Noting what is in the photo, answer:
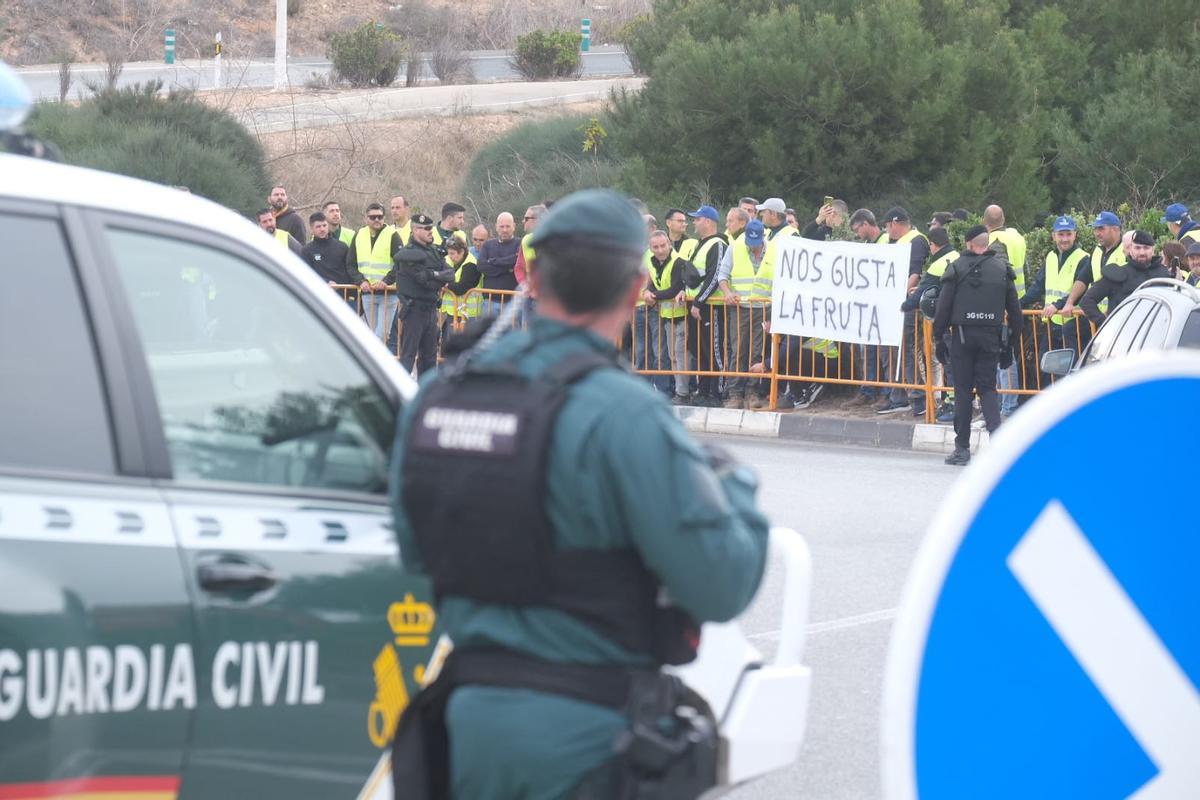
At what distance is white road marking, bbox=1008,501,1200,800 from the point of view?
206 centimetres

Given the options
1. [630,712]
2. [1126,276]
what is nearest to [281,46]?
[1126,276]

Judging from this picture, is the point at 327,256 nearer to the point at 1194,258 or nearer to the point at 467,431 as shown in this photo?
the point at 1194,258

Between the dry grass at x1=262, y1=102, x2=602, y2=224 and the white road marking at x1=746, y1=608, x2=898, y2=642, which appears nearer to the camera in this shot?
the white road marking at x1=746, y1=608, x2=898, y2=642

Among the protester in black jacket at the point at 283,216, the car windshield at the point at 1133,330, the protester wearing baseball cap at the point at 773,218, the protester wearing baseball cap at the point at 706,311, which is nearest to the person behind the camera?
the car windshield at the point at 1133,330

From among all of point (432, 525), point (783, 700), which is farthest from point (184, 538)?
point (783, 700)

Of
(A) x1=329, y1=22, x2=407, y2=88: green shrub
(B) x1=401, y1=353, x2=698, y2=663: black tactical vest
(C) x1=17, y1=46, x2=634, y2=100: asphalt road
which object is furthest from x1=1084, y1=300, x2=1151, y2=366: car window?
(A) x1=329, y1=22, x2=407, y2=88: green shrub

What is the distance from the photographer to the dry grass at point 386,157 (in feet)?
122

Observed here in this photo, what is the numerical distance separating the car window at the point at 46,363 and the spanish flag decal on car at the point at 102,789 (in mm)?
555

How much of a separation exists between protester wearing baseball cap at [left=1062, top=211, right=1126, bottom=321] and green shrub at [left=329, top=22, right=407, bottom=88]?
36.9m

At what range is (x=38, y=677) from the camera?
116 inches

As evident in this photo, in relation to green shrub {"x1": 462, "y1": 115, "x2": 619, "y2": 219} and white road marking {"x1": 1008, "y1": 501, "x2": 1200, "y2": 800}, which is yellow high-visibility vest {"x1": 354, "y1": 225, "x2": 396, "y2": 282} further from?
green shrub {"x1": 462, "y1": 115, "x2": 619, "y2": 219}

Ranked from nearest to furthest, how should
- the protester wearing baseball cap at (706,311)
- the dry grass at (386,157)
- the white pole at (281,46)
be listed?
1. the protester wearing baseball cap at (706,311)
2. the dry grass at (386,157)
3. the white pole at (281,46)

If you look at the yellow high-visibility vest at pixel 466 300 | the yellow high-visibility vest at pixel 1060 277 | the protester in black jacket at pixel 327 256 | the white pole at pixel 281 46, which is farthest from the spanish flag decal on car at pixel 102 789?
the white pole at pixel 281 46

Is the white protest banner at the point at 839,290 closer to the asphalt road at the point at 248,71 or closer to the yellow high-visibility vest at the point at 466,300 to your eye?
the yellow high-visibility vest at the point at 466,300
